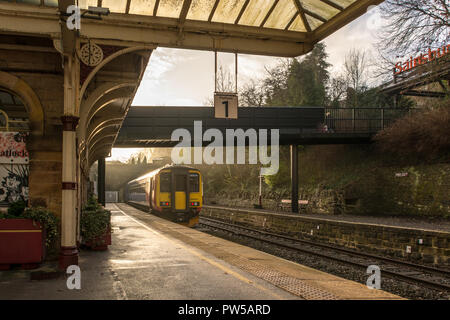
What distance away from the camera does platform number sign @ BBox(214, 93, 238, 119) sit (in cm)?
740

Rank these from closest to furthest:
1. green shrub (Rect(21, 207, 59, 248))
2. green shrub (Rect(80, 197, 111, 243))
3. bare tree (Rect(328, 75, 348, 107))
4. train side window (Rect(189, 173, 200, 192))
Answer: green shrub (Rect(21, 207, 59, 248)) → green shrub (Rect(80, 197, 111, 243)) → train side window (Rect(189, 173, 200, 192)) → bare tree (Rect(328, 75, 348, 107))

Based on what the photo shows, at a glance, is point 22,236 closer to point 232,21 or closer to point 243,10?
point 232,21

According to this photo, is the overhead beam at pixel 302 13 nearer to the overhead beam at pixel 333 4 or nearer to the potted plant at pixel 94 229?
the overhead beam at pixel 333 4

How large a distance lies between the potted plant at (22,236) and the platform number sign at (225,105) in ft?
11.9

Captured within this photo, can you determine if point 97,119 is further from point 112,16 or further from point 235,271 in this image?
point 235,271

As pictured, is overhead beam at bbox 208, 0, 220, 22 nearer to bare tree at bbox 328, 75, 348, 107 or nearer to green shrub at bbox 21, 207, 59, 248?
green shrub at bbox 21, 207, 59, 248

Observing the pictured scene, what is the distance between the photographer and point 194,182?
19172 millimetres

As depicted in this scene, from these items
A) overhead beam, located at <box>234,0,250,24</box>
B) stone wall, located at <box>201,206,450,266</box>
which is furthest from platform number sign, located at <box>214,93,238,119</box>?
Answer: stone wall, located at <box>201,206,450,266</box>

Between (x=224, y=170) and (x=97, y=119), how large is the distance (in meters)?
28.9

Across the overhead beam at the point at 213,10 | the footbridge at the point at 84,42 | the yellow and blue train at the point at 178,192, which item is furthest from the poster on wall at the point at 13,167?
the yellow and blue train at the point at 178,192

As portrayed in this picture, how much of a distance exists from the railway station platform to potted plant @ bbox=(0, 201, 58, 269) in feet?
0.82

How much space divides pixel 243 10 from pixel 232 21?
0.37 meters
